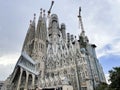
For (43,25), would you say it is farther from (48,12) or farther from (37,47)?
(48,12)

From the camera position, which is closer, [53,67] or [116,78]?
[116,78]

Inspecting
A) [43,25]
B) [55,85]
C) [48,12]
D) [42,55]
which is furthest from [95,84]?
[48,12]

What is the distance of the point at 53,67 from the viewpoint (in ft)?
170

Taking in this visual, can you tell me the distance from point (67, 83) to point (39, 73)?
1173 centimetres

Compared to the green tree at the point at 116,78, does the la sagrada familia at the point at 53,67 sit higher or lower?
higher

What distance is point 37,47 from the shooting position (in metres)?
57.3

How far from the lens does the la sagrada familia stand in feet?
144

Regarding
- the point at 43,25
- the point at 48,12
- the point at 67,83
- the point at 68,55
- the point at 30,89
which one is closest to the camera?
the point at 67,83

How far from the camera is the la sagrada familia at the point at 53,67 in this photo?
144 ft

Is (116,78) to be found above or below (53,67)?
below

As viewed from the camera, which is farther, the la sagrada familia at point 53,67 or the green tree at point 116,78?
the la sagrada familia at point 53,67

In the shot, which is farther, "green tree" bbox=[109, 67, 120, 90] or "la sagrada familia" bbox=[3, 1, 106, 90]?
"la sagrada familia" bbox=[3, 1, 106, 90]

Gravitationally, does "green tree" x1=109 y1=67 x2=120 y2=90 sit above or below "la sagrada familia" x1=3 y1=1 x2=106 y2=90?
below

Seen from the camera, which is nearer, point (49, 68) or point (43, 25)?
point (49, 68)
